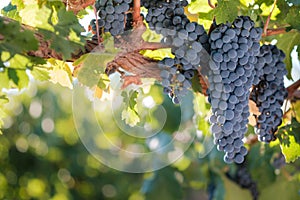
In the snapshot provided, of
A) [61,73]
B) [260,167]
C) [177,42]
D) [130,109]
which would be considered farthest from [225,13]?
[260,167]

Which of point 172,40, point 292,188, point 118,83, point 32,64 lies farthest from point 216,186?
point 32,64

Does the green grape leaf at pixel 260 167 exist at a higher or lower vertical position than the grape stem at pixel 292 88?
lower

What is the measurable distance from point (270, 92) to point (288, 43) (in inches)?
→ 9.7

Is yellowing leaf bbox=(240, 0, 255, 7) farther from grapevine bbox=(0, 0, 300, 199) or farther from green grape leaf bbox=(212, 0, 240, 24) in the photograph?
green grape leaf bbox=(212, 0, 240, 24)

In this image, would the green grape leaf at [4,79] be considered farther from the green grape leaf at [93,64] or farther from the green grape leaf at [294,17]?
the green grape leaf at [294,17]

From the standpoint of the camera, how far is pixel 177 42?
146 centimetres

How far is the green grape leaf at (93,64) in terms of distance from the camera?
1418 mm

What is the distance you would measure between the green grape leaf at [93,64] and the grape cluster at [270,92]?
431 millimetres

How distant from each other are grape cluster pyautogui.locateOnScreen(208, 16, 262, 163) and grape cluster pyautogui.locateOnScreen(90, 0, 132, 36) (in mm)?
217

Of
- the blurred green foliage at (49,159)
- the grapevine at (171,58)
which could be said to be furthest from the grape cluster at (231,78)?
the blurred green foliage at (49,159)

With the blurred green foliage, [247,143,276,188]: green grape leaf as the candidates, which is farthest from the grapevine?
the blurred green foliage

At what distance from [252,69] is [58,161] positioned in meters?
6.11

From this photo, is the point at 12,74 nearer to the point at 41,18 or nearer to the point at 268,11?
the point at 41,18

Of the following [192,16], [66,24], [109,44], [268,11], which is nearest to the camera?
[66,24]
